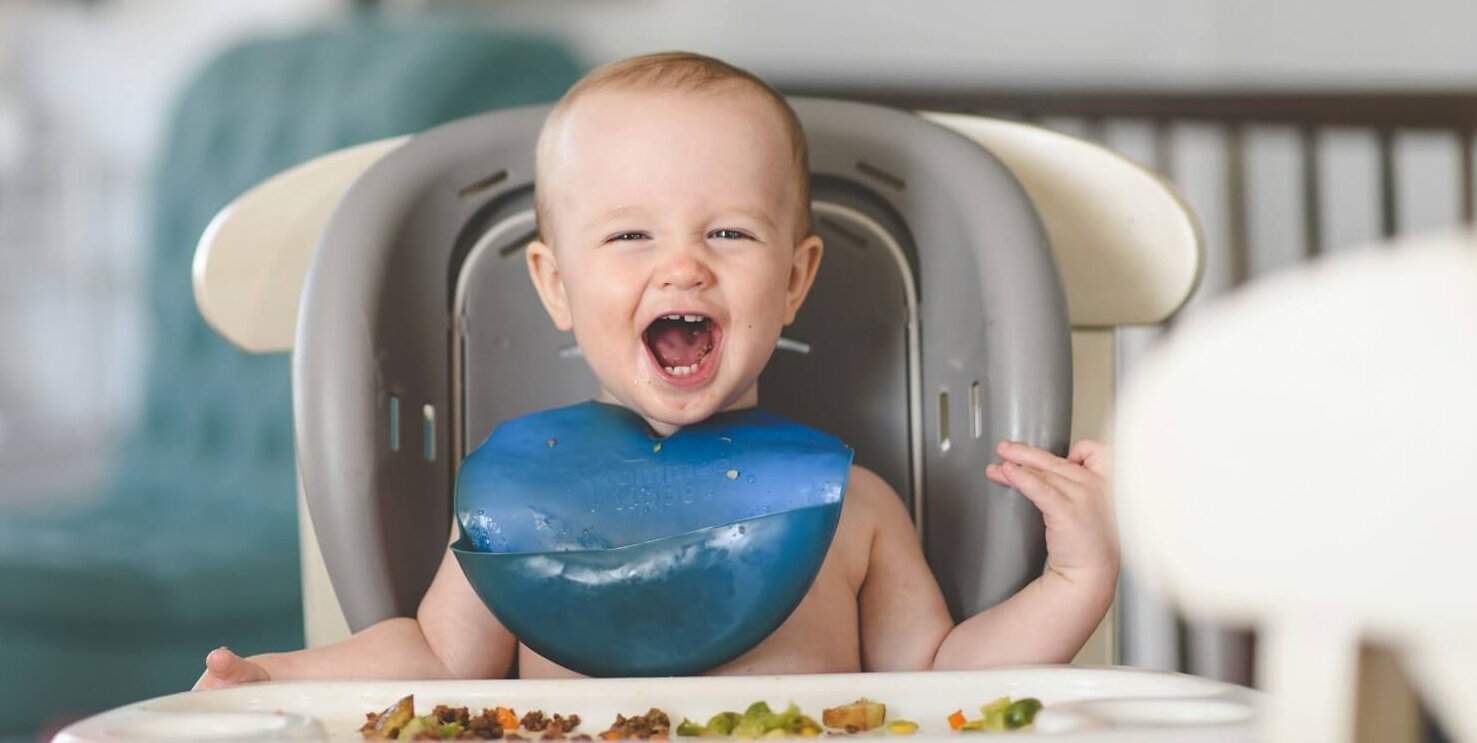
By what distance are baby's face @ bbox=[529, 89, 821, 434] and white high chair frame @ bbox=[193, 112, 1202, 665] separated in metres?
0.20

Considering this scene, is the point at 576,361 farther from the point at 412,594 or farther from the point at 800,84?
the point at 800,84

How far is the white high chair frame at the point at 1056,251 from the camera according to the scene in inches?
31.5

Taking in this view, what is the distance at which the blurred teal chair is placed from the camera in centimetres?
143

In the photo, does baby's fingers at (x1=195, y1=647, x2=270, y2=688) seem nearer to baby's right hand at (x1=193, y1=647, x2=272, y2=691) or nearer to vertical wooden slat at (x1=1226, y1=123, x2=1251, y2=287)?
baby's right hand at (x1=193, y1=647, x2=272, y2=691)

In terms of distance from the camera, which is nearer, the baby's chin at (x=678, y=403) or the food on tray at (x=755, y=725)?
the food on tray at (x=755, y=725)

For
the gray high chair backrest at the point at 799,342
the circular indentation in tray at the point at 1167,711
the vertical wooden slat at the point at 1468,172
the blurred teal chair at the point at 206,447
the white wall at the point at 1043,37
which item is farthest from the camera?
the white wall at the point at 1043,37

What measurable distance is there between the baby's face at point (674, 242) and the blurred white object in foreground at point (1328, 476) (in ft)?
1.50

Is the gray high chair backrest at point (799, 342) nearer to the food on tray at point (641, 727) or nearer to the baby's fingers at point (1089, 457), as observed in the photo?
the baby's fingers at point (1089, 457)

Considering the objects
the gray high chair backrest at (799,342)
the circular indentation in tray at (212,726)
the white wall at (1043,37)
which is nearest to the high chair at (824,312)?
the gray high chair backrest at (799,342)

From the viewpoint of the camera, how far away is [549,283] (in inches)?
28.6

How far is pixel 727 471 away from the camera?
653mm

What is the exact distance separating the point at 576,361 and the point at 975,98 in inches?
40.6

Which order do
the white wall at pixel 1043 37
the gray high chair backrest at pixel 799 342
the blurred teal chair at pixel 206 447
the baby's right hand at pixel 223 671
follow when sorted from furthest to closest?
1. the white wall at pixel 1043 37
2. the blurred teal chair at pixel 206 447
3. the gray high chair backrest at pixel 799 342
4. the baby's right hand at pixel 223 671

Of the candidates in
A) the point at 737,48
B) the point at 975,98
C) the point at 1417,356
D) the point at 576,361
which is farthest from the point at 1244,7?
the point at 1417,356
